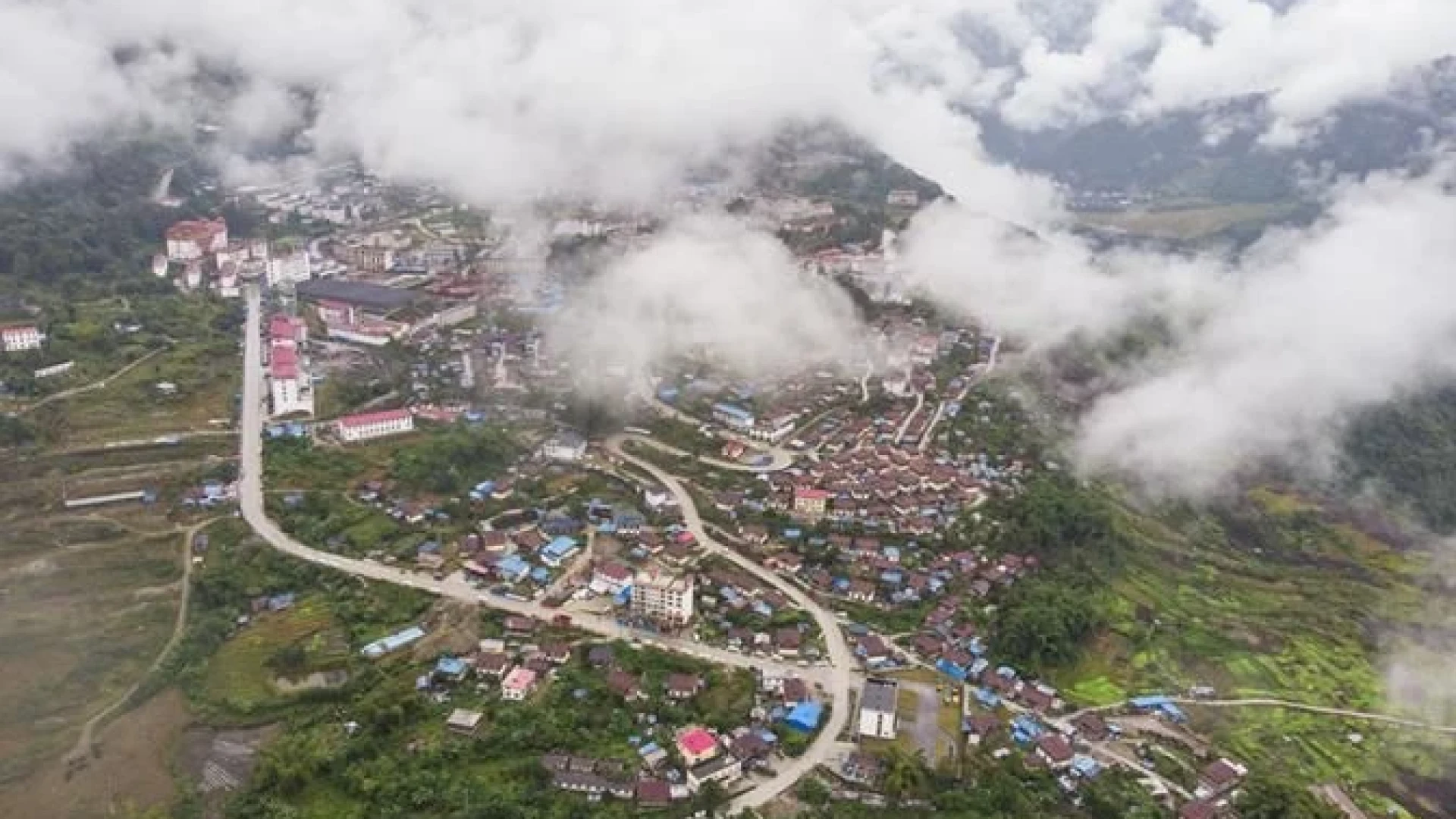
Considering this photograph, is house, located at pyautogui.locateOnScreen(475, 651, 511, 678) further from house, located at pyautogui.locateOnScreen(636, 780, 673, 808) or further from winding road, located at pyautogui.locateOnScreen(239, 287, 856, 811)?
house, located at pyautogui.locateOnScreen(636, 780, 673, 808)

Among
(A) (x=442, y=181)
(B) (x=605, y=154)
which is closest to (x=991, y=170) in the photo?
(B) (x=605, y=154)

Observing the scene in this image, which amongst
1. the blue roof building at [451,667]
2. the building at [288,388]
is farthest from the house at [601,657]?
the building at [288,388]

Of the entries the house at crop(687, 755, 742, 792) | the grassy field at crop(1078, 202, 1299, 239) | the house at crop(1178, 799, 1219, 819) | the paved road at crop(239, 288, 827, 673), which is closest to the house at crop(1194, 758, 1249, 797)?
the house at crop(1178, 799, 1219, 819)

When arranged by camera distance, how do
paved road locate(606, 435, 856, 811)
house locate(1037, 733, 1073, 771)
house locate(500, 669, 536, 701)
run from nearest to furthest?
paved road locate(606, 435, 856, 811), house locate(1037, 733, 1073, 771), house locate(500, 669, 536, 701)

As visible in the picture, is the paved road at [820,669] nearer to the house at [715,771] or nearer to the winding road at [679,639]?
the winding road at [679,639]

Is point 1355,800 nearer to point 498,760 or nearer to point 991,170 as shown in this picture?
point 498,760

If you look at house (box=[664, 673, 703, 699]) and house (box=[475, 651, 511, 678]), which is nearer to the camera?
house (box=[664, 673, 703, 699])
